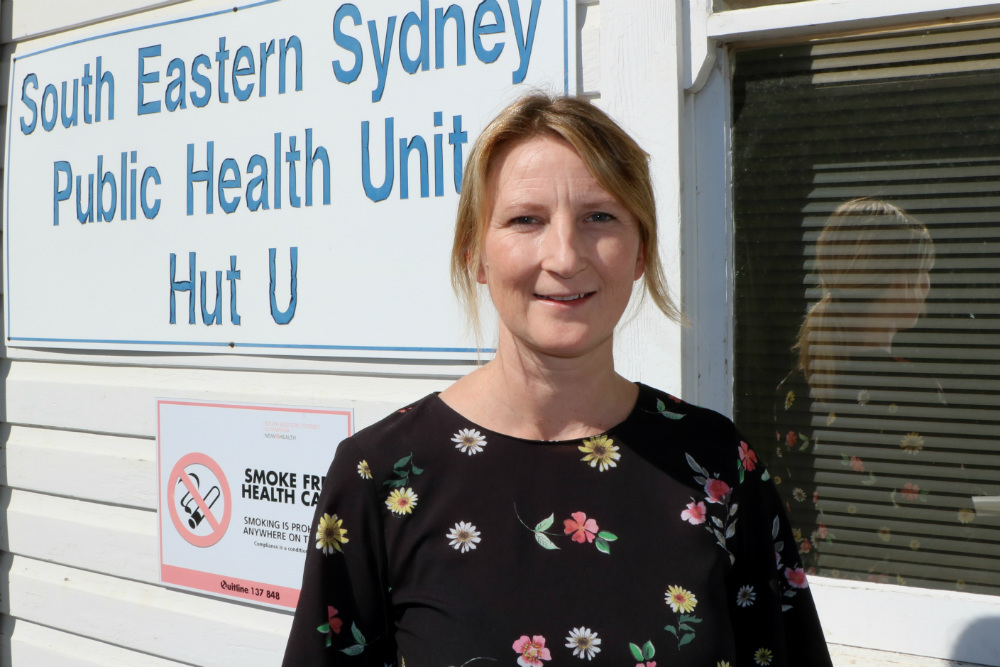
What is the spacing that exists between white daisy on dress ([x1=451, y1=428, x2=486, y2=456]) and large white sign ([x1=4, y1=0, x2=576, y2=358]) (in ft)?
3.04

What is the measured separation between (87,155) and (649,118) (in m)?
2.13

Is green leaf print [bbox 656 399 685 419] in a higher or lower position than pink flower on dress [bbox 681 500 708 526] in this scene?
higher

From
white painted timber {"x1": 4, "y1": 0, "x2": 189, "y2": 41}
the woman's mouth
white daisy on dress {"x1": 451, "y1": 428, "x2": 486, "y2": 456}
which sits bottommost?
white daisy on dress {"x1": 451, "y1": 428, "x2": 486, "y2": 456}

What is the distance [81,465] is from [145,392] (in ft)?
1.66

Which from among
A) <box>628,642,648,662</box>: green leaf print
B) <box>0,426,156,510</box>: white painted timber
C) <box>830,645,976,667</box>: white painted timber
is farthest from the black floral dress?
<box>0,426,156,510</box>: white painted timber

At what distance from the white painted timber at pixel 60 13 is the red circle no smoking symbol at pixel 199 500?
5.00ft

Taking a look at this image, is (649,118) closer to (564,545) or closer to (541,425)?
(541,425)

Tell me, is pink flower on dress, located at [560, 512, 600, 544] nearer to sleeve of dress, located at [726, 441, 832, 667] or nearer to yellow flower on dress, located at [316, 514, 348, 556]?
sleeve of dress, located at [726, 441, 832, 667]

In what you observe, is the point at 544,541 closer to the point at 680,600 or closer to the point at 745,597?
the point at 680,600

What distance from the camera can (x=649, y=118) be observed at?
2084mm

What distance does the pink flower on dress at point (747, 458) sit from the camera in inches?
56.6

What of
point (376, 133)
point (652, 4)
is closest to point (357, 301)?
point (376, 133)

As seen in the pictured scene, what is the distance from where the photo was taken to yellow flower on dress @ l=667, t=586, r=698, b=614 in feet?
4.22

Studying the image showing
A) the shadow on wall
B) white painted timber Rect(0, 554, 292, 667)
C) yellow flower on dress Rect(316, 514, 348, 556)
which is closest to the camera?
yellow flower on dress Rect(316, 514, 348, 556)
